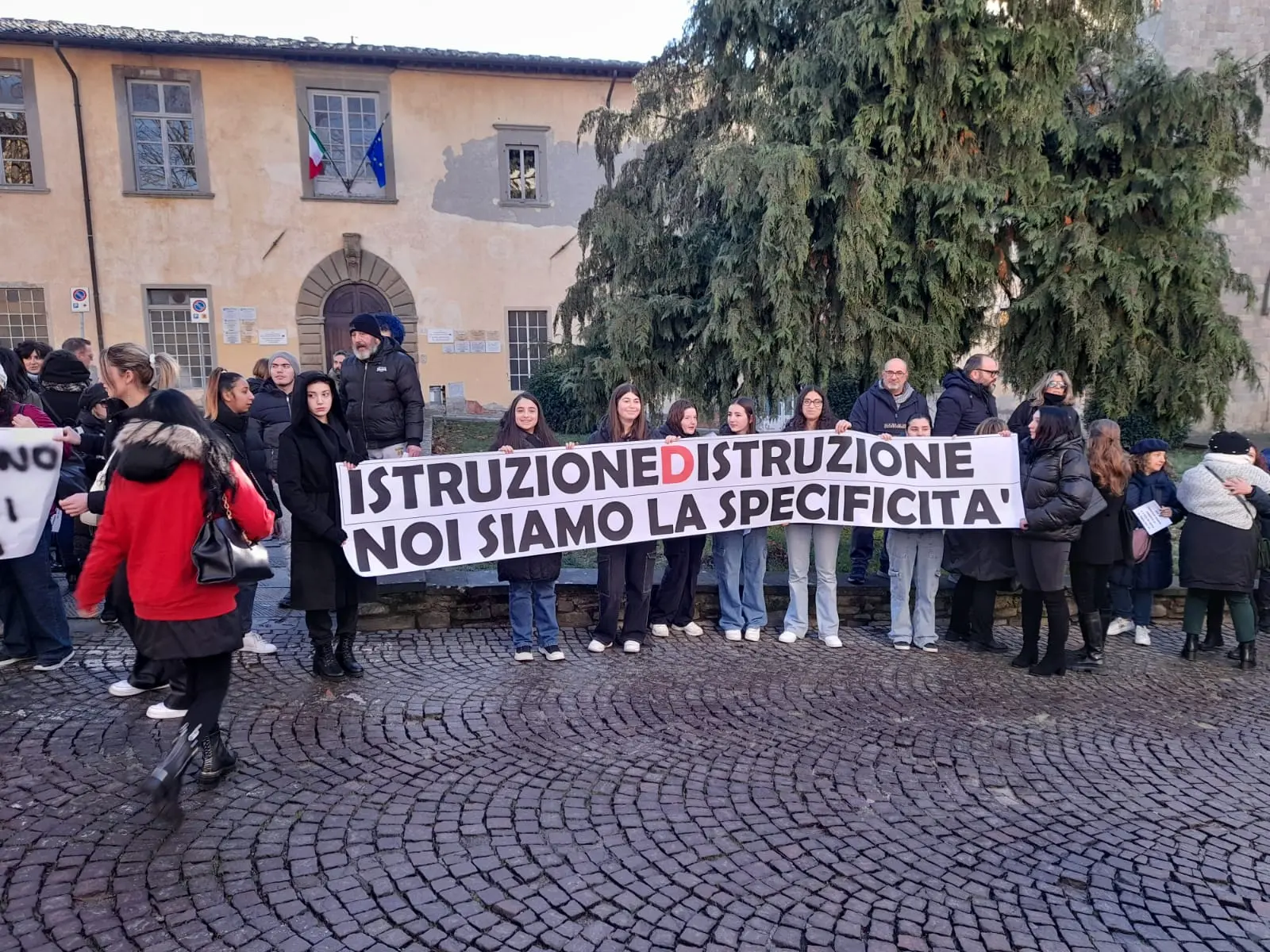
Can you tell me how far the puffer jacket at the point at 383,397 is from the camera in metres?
6.92

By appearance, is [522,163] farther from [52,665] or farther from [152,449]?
[152,449]

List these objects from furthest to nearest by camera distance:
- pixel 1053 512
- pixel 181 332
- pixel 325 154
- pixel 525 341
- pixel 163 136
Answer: pixel 525 341 < pixel 181 332 < pixel 325 154 < pixel 163 136 < pixel 1053 512

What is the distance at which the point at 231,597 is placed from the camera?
13.3 ft

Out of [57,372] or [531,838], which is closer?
[531,838]

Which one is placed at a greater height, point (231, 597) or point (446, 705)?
point (231, 597)

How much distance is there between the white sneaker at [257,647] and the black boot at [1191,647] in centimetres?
670

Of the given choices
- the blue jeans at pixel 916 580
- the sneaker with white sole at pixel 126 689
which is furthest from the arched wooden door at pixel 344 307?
the blue jeans at pixel 916 580

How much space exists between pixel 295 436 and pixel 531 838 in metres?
2.98

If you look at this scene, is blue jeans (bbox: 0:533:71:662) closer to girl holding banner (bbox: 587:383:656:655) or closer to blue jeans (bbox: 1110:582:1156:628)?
girl holding banner (bbox: 587:383:656:655)

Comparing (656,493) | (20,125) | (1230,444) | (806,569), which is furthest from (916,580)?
(20,125)

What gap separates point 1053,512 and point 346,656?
481 centimetres

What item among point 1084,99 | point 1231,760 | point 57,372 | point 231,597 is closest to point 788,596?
point 1231,760

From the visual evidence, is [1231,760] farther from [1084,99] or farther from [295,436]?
[1084,99]

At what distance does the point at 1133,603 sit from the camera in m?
7.18
